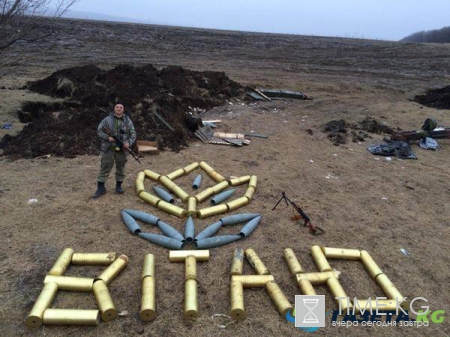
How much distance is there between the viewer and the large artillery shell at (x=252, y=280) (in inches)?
221

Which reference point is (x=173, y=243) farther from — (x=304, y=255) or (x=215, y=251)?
(x=304, y=255)

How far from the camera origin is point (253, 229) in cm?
718

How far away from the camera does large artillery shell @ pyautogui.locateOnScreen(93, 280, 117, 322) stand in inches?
190

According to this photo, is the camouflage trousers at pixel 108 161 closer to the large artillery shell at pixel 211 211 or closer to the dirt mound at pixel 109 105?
the large artillery shell at pixel 211 211

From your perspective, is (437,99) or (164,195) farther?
(437,99)

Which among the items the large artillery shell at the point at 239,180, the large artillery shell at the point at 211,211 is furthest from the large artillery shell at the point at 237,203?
the large artillery shell at the point at 239,180

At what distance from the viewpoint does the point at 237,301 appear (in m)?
5.15

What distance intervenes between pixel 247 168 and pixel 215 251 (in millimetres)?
4234

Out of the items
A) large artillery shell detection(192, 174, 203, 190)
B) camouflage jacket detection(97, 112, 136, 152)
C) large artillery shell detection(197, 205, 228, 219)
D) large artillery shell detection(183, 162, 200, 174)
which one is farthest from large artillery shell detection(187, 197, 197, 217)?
camouflage jacket detection(97, 112, 136, 152)

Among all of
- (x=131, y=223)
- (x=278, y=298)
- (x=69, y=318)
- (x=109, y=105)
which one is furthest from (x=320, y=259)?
(x=109, y=105)

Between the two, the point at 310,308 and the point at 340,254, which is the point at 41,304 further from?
the point at 340,254

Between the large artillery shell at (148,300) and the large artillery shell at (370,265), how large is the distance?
372 centimetres

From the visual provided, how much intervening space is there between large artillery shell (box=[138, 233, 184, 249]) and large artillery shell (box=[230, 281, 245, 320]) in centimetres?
142

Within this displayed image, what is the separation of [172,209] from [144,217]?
2.24 ft
